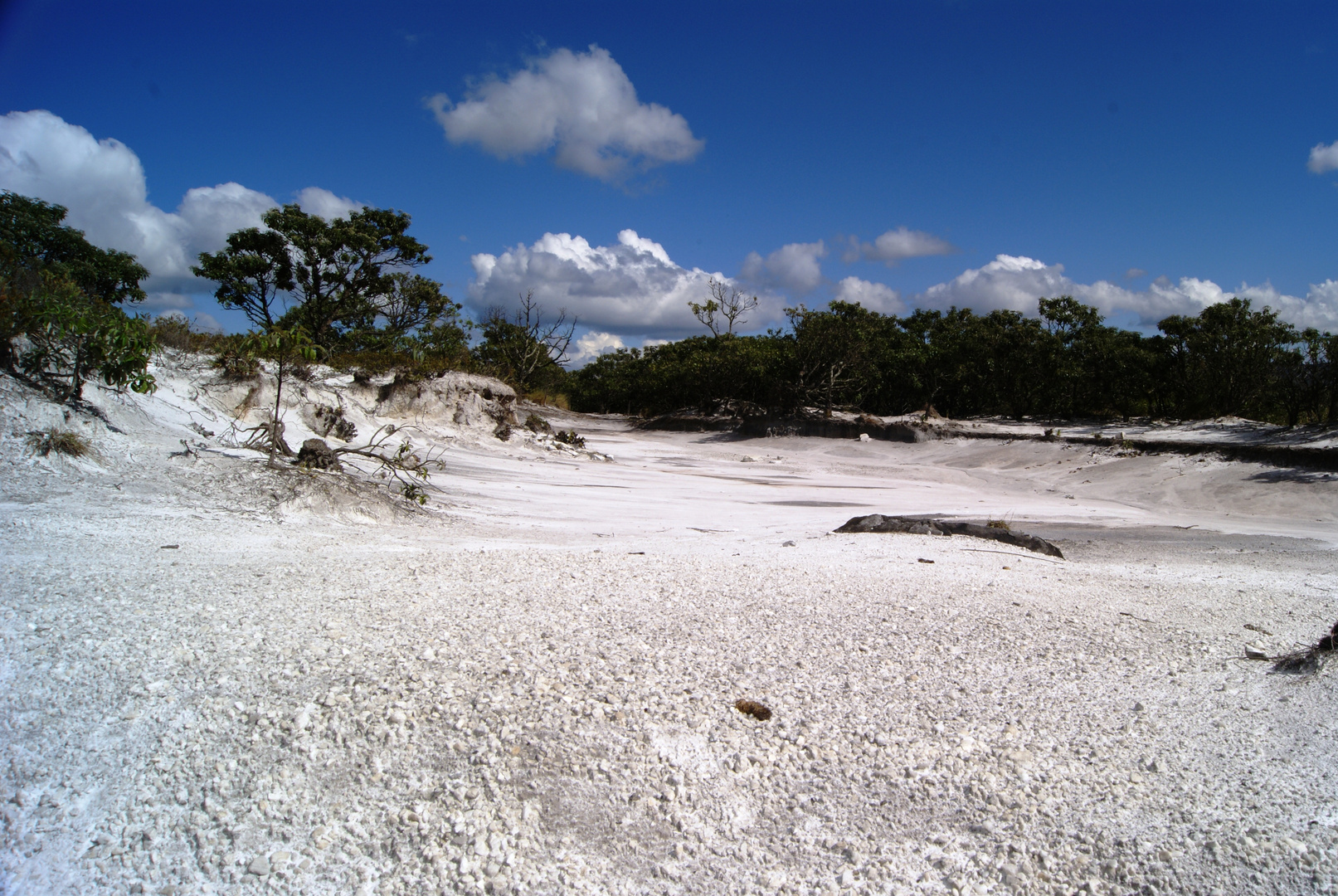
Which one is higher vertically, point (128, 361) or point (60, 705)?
point (128, 361)

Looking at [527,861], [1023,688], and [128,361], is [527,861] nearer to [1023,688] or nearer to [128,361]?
[1023,688]

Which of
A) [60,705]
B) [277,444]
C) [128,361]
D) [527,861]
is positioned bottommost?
[527,861]

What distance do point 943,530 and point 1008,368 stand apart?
21983 mm

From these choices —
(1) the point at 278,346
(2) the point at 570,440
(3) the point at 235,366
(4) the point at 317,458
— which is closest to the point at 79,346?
(1) the point at 278,346

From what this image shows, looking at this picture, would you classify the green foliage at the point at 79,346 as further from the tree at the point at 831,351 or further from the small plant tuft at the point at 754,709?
the tree at the point at 831,351

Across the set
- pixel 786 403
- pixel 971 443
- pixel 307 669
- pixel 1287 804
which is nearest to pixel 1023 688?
pixel 1287 804

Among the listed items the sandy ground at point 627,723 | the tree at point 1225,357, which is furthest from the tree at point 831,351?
the sandy ground at point 627,723

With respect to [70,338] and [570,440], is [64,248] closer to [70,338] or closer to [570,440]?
[570,440]

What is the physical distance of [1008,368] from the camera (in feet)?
87.2

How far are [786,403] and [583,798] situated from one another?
29449mm

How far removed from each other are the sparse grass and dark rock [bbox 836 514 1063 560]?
7.57 metres

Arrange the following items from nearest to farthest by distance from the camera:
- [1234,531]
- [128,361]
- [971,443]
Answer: [128,361], [1234,531], [971,443]

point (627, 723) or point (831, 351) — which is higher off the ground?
point (831, 351)

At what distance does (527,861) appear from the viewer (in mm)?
2131
